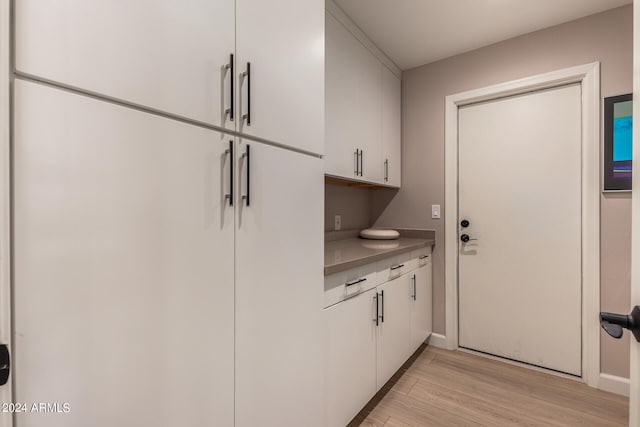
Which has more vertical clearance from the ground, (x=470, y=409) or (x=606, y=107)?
(x=606, y=107)

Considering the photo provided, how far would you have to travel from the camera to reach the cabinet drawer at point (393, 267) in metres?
1.73

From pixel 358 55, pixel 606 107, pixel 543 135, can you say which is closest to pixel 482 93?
pixel 543 135

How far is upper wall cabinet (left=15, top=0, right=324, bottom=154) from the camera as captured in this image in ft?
1.87

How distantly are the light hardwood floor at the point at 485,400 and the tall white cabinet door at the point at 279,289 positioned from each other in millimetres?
771

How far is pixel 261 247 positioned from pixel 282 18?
33.4 inches

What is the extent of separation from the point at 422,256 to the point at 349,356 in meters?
1.21

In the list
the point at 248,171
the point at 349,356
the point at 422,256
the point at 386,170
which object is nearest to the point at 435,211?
the point at 422,256

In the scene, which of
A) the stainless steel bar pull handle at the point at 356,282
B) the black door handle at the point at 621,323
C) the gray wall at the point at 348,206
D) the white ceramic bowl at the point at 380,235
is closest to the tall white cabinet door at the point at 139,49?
the stainless steel bar pull handle at the point at 356,282

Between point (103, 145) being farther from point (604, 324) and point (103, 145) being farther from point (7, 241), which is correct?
point (604, 324)

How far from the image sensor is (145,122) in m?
0.70

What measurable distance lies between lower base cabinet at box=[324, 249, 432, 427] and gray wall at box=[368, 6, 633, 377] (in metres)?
0.68

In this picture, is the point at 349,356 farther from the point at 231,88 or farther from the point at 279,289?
the point at 231,88

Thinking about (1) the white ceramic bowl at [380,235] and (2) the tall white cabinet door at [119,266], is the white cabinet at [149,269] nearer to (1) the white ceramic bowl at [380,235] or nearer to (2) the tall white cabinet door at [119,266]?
(2) the tall white cabinet door at [119,266]

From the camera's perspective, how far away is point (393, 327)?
187 centimetres
